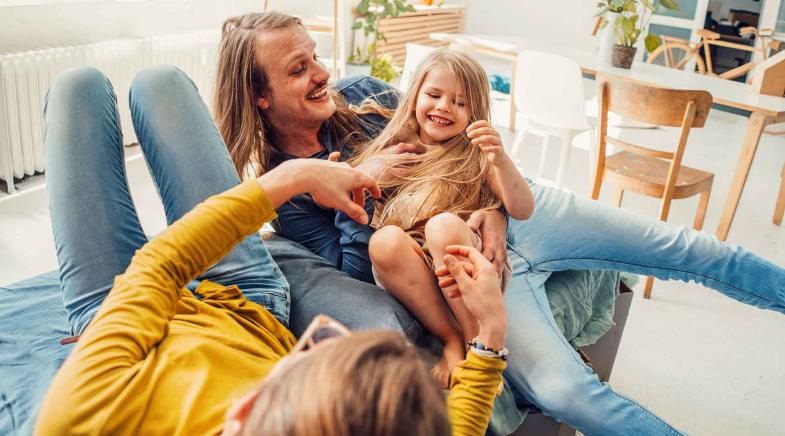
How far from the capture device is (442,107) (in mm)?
1584

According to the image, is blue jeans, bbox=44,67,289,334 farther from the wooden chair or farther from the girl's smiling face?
the wooden chair

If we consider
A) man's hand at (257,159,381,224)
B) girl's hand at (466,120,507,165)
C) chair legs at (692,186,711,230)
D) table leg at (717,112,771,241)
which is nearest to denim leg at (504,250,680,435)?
girl's hand at (466,120,507,165)

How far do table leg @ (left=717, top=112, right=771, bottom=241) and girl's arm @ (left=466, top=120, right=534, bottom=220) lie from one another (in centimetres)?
173

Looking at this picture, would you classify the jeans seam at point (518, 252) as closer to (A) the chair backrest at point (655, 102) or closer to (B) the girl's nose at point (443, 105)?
(B) the girl's nose at point (443, 105)

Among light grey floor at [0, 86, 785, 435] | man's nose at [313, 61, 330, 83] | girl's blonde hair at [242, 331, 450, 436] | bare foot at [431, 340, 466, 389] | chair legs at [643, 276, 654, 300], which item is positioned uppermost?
man's nose at [313, 61, 330, 83]

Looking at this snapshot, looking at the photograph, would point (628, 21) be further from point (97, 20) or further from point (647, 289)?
point (97, 20)

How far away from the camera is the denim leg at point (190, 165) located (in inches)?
49.8

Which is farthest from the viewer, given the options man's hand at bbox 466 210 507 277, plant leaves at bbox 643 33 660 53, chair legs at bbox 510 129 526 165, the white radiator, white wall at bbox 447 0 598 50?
white wall at bbox 447 0 598 50

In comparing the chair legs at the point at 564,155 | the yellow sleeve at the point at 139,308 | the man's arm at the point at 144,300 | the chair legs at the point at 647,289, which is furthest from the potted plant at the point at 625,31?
the yellow sleeve at the point at 139,308

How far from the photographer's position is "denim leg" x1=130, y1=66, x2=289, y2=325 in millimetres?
1265

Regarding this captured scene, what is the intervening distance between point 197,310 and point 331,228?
24.3 inches

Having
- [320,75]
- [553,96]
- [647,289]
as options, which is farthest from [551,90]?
[320,75]

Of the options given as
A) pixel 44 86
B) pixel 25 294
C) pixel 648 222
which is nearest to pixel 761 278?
pixel 648 222

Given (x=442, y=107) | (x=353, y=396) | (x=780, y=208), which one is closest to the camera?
(x=353, y=396)
